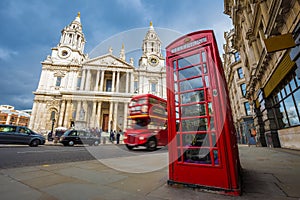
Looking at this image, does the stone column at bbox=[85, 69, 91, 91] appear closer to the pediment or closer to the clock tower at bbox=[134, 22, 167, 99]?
the pediment

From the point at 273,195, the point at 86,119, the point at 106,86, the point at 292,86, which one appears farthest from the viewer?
the point at 106,86

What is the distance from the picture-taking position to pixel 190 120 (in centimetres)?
222

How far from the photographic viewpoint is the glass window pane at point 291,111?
6493mm

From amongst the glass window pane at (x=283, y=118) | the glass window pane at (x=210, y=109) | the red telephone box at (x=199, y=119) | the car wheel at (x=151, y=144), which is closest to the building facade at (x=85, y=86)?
the car wheel at (x=151, y=144)

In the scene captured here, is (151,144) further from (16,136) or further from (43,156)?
(16,136)

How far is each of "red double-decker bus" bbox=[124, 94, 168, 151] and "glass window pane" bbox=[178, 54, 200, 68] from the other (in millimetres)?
6487

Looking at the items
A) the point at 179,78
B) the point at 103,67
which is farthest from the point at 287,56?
the point at 103,67

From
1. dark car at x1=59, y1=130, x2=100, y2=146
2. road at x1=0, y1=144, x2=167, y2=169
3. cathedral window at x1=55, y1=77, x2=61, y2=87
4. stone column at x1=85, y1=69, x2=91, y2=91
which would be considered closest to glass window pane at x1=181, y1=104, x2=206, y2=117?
road at x1=0, y1=144, x2=167, y2=169

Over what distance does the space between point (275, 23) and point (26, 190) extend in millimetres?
Answer: 8560

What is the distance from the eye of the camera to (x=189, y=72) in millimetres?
2375

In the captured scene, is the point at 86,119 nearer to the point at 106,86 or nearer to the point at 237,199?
the point at 106,86

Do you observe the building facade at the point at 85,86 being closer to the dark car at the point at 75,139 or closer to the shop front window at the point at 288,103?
the dark car at the point at 75,139

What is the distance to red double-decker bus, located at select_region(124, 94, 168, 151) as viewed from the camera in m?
8.38

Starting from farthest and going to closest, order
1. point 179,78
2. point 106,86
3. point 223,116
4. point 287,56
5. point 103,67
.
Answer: point 106,86 → point 103,67 → point 287,56 → point 179,78 → point 223,116
